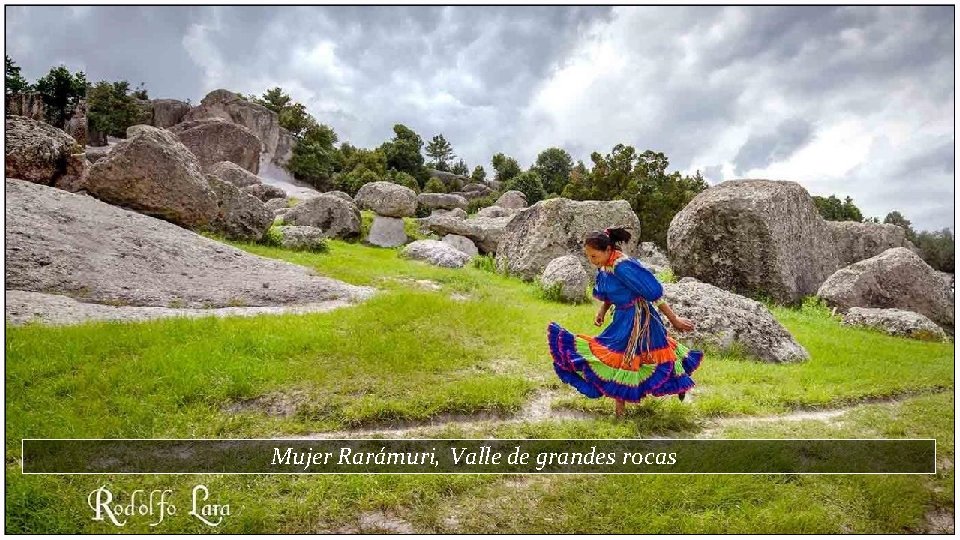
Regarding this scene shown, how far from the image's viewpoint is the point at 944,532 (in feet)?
16.2

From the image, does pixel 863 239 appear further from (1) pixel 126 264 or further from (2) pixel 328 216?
(1) pixel 126 264

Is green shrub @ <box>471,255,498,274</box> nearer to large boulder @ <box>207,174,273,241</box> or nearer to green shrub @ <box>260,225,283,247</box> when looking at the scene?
green shrub @ <box>260,225,283,247</box>

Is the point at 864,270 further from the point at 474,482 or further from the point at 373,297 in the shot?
the point at 474,482

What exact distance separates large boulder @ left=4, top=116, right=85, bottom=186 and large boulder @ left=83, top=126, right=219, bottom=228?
2.80ft

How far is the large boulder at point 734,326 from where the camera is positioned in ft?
32.4

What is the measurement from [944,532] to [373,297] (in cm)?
1026

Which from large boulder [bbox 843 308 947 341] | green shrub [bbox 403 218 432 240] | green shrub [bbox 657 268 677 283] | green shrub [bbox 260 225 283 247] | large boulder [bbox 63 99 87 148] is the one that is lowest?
large boulder [bbox 843 308 947 341]

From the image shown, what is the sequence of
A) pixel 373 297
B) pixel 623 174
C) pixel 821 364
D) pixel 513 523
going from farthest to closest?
pixel 623 174
pixel 373 297
pixel 821 364
pixel 513 523

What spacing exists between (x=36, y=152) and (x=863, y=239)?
29238 mm

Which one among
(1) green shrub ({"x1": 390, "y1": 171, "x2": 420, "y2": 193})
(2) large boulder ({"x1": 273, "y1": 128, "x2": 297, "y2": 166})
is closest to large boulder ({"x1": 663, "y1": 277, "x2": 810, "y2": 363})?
(1) green shrub ({"x1": 390, "y1": 171, "x2": 420, "y2": 193})

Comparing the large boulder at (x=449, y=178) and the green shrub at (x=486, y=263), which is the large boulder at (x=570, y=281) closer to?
the green shrub at (x=486, y=263)

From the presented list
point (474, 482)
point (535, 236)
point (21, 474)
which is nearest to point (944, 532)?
point (474, 482)

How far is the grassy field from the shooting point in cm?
477

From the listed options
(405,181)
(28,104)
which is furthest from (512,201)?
(28,104)
